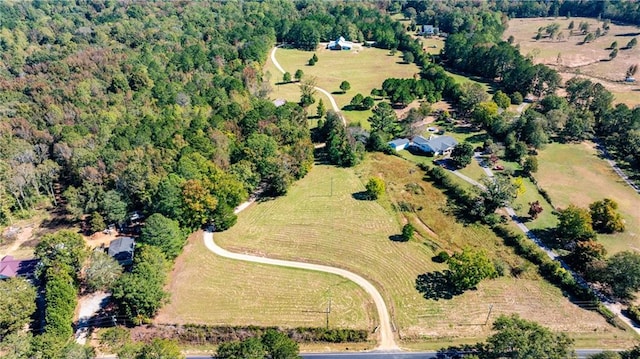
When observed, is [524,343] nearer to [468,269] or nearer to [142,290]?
[468,269]

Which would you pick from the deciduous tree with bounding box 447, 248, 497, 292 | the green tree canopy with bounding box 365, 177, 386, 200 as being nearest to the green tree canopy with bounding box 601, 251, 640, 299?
the deciduous tree with bounding box 447, 248, 497, 292

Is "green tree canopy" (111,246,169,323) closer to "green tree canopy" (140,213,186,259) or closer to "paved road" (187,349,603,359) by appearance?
"green tree canopy" (140,213,186,259)

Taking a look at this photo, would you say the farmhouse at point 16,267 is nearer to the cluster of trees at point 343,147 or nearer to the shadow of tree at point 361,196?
the shadow of tree at point 361,196

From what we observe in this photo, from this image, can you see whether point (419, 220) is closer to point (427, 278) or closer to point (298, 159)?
point (427, 278)

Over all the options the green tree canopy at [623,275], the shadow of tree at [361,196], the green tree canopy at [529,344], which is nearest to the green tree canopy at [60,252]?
the shadow of tree at [361,196]

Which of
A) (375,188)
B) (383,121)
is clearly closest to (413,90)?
(383,121)

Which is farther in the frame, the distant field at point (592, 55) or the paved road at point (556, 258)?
the distant field at point (592, 55)

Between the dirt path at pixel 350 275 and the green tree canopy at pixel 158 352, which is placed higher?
the green tree canopy at pixel 158 352
